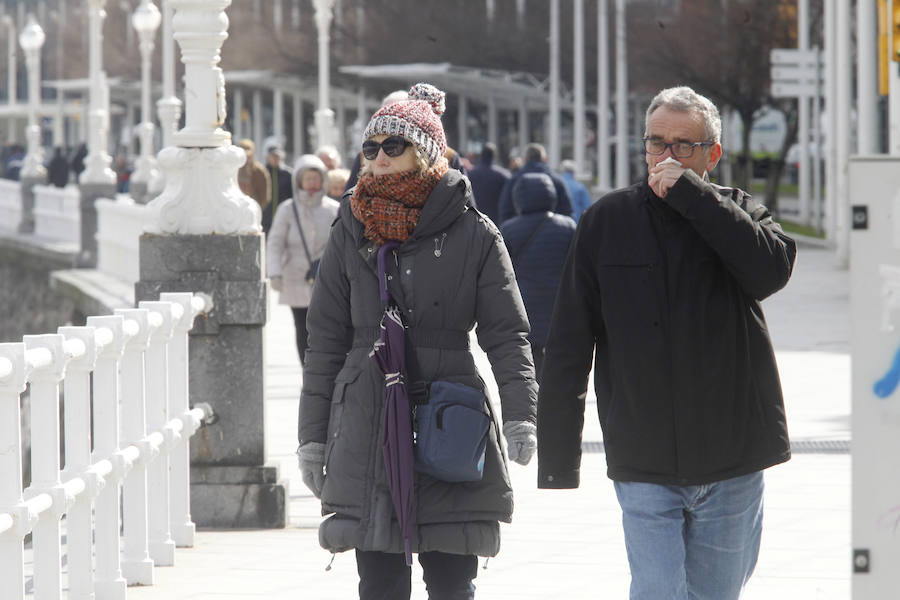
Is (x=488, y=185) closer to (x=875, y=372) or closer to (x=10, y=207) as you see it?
(x=875, y=372)

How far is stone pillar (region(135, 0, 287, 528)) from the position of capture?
7805 mm

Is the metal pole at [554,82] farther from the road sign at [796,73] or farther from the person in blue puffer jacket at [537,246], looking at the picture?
the person in blue puffer jacket at [537,246]

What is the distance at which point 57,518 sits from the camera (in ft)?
17.6

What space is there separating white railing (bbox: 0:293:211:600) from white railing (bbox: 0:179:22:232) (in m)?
27.4

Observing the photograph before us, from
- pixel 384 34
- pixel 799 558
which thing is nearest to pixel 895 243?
pixel 799 558

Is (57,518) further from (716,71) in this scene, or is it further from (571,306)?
(716,71)

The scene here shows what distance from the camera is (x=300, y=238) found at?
11.2m

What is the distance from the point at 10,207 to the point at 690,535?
32.3 m

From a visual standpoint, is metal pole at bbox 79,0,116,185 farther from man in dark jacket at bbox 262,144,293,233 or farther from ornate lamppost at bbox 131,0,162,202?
man in dark jacket at bbox 262,144,293,233

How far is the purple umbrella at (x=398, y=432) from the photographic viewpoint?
182 inches

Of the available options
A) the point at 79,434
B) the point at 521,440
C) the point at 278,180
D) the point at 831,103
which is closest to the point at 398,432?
the point at 521,440

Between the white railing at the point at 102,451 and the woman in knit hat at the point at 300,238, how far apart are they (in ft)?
10.8

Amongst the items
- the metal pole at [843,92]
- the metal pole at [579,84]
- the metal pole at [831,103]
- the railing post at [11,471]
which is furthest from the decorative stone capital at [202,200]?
the metal pole at [579,84]

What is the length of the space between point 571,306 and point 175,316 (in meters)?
3.13
